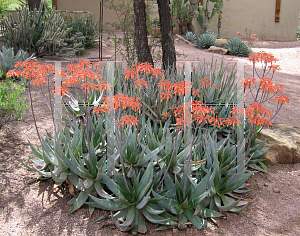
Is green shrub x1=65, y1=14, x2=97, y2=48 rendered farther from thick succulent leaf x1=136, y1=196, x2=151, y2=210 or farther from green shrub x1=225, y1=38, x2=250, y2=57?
thick succulent leaf x1=136, y1=196, x2=151, y2=210

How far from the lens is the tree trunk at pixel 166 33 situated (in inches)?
196

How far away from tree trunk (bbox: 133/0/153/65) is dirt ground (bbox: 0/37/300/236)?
2.37m

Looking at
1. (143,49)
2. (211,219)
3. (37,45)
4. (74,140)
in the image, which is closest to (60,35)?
(37,45)

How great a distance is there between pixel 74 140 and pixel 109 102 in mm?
626

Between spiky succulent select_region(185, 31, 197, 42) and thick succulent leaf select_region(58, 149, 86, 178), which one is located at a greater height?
spiky succulent select_region(185, 31, 197, 42)

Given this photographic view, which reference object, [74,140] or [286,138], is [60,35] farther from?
[286,138]

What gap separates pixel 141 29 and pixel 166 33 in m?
0.46

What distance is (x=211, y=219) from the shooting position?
8.54 feet

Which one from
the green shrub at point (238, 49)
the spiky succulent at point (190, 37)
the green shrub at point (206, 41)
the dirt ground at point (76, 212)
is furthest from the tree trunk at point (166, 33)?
the spiky succulent at point (190, 37)

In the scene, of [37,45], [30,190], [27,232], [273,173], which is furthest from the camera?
[37,45]

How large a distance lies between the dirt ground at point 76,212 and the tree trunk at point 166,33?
2628mm

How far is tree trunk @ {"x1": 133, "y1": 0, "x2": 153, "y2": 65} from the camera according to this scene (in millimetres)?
4848

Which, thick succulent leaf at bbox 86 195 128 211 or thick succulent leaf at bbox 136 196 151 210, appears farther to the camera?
thick succulent leaf at bbox 86 195 128 211

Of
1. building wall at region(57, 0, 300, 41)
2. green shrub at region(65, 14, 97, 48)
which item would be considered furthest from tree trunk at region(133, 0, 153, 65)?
building wall at region(57, 0, 300, 41)
